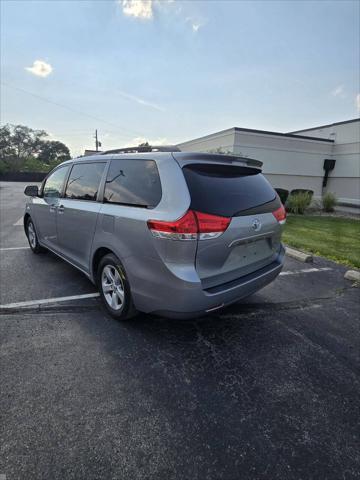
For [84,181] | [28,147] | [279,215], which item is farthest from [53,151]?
[279,215]

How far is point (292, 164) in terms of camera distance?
16172mm

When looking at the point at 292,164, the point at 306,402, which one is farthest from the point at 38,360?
the point at 292,164

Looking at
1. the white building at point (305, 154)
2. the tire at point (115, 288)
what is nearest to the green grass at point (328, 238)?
the tire at point (115, 288)

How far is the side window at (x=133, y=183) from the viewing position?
2.52 meters

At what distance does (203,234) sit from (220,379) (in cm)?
124

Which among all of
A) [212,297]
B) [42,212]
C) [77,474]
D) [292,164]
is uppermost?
[292,164]

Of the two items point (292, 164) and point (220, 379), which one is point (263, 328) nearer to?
point (220, 379)

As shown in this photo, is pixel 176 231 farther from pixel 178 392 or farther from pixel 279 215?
pixel 279 215

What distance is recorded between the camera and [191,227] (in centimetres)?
222

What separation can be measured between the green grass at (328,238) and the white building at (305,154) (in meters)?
6.04

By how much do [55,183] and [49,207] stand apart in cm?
43

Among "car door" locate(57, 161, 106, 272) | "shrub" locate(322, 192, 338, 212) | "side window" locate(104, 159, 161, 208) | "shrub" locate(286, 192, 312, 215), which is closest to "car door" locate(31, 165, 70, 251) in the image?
"car door" locate(57, 161, 106, 272)

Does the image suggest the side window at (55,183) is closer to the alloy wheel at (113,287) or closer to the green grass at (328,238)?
the alloy wheel at (113,287)

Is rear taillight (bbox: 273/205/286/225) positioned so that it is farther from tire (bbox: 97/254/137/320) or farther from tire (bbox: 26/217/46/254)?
tire (bbox: 26/217/46/254)
